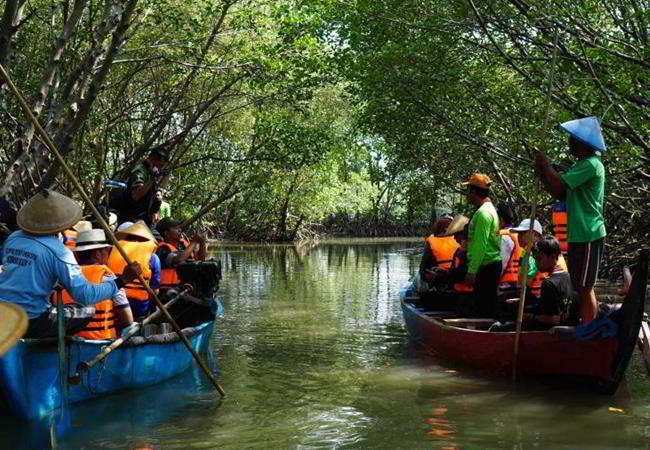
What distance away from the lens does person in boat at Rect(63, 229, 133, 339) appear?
20.0ft

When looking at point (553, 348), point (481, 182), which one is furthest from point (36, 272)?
point (481, 182)

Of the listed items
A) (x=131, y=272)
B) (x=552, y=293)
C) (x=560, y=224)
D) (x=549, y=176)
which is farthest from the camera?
(x=560, y=224)

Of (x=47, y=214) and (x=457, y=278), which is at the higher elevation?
(x=47, y=214)

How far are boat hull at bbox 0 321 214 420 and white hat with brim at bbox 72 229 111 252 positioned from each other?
754mm

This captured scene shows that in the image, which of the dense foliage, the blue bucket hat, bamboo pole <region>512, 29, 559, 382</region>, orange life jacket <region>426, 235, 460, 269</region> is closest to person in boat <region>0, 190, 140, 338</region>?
the dense foliage

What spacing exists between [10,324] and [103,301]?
4440 millimetres

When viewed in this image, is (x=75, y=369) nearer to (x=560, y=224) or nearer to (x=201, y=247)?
(x=201, y=247)

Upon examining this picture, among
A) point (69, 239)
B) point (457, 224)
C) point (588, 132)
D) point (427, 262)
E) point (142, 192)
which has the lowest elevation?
point (427, 262)

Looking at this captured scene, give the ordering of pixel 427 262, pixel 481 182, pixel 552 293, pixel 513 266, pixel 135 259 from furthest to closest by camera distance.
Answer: pixel 427 262 < pixel 513 266 < pixel 481 182 < pixel 135 259 < pixel 552 293

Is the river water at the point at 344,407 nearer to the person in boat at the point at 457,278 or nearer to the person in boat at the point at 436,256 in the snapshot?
the person in boat at the point at 457,278

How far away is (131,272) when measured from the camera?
605 centimetres

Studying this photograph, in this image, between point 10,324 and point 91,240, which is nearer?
point 10,324

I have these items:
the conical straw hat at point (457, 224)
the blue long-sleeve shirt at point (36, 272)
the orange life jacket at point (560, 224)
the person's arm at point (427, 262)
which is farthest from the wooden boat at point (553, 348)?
the blue long-sleeve shirt at point (36, 272)

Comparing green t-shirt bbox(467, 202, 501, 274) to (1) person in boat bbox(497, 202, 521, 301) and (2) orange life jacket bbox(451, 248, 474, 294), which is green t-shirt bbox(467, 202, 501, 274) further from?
(2) orange life jacket bbox(451, 248, 474, 294)
